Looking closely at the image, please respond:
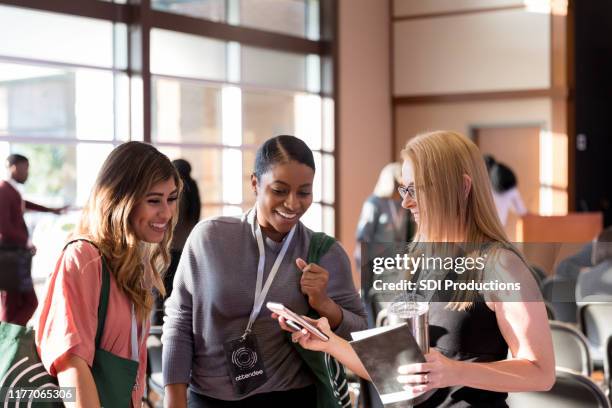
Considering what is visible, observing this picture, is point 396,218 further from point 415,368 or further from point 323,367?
point 415,368

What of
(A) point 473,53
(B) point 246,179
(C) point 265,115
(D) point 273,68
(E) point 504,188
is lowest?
(E) point 504,188

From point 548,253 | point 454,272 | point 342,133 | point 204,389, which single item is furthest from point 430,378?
point 342,133

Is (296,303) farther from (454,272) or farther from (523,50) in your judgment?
(523,50)

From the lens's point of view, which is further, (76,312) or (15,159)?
(15,159)

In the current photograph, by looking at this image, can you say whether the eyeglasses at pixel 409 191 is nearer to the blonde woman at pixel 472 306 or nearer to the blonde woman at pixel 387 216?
the blonde woman at pixel 472 306

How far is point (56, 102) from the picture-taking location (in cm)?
746

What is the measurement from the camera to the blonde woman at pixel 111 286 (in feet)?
6.26

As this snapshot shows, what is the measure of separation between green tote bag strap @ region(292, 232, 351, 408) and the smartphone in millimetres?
Answer: 221

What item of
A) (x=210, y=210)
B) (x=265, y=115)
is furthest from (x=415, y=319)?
(x=265, y=115)

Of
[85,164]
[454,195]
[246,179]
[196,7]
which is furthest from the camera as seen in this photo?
[246,179]

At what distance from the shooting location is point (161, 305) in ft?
11.6

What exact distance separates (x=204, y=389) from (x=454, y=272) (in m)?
0.79

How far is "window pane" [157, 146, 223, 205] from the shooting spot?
8898 mm

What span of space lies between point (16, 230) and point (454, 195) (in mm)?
4839
